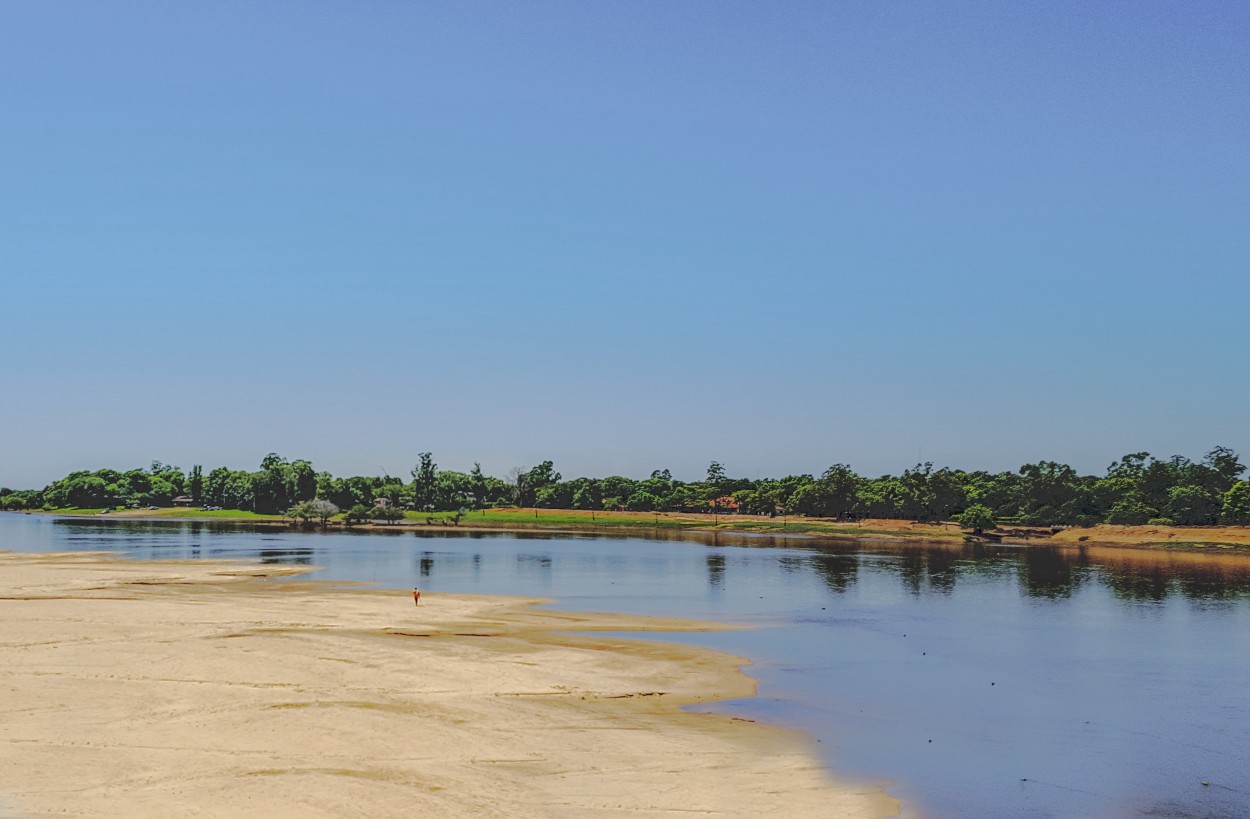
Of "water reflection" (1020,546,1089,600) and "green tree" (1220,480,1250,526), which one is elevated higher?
"green tree" (1220,480,1250,526)

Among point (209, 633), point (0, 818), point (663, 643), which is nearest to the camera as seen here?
point (0, 818)

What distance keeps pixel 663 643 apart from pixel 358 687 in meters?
20.4

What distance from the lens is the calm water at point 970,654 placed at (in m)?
28.8

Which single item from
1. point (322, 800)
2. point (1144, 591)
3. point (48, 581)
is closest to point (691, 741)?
point (322, 800)

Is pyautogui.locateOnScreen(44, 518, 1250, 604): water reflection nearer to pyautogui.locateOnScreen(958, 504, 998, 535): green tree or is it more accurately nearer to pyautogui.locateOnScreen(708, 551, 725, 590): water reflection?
pyautogui.locateOnScreen(708, 551, 725, 590): water reflection

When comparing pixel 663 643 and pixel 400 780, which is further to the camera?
pixel 663 643

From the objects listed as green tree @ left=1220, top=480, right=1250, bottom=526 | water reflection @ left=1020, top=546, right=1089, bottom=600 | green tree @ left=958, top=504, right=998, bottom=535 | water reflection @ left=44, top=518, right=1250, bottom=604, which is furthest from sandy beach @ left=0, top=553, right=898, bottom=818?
green tree @ left=1220, top=480, right=1250, bottom=526

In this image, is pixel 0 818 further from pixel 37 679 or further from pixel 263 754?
pixel 37 679

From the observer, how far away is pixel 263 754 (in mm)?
25594

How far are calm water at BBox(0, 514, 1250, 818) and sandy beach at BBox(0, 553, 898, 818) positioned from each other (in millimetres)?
3808

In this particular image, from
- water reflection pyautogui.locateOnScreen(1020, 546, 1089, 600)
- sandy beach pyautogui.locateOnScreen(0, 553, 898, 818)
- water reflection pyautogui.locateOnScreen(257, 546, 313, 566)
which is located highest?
sandy beach pyautogui.locateOnScreen(0, 553, 898, 818)

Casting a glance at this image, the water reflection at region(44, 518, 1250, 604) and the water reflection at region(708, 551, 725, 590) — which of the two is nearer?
the water reflection at region(708, 551, 725, 590)

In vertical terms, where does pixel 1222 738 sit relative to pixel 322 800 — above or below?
below

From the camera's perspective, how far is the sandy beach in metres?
22.9
